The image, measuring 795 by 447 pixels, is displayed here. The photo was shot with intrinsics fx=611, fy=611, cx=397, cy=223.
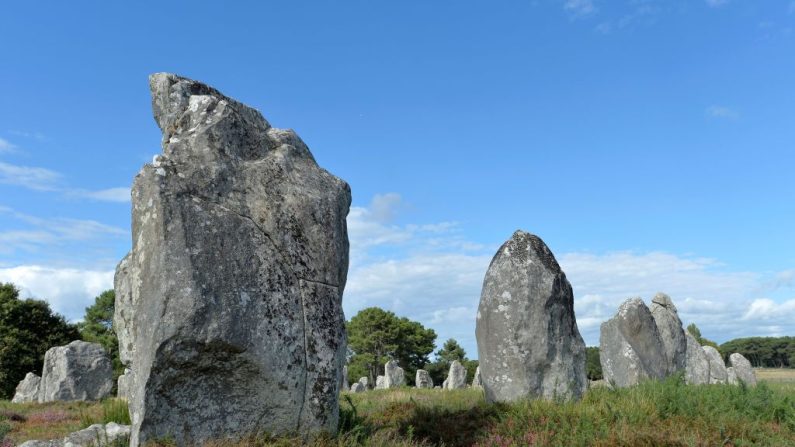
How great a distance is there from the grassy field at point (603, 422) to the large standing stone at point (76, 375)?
13.2 m

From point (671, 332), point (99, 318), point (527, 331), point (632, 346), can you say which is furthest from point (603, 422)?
point (99, 318)

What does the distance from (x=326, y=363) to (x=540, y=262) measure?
768 cm

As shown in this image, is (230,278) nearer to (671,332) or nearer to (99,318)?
(671,332)

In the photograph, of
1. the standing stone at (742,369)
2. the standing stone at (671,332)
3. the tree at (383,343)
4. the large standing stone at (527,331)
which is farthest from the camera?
the tree at (383,343)

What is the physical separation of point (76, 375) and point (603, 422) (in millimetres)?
21861

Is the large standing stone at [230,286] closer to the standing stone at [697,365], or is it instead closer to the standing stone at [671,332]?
the standing stone at [671,332]

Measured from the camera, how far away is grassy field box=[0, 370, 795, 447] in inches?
317

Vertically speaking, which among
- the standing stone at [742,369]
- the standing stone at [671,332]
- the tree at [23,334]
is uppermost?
the tree at [23,334]

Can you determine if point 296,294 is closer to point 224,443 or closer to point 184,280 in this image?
point 184,280

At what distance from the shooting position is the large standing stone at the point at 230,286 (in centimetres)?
617

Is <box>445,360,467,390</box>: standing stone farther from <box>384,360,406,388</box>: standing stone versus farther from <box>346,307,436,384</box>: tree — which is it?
<box>346,307,436,384</box>: tree

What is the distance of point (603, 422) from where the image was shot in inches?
362

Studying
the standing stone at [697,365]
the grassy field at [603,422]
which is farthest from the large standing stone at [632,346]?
the grassy field at [603,422]

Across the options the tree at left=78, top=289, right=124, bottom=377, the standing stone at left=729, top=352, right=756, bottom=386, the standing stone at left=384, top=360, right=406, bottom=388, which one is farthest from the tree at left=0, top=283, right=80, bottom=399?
the standing stone at left=729, top=352, right=756, bottom=386
